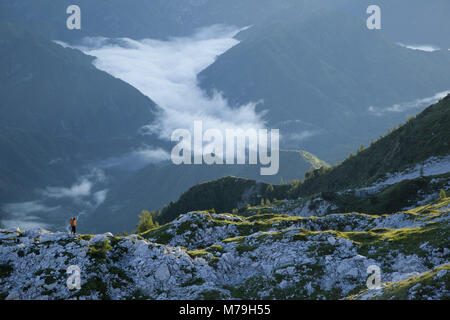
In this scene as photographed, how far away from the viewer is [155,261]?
55.6 m

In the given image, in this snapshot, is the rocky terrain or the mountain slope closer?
the rocky terrain

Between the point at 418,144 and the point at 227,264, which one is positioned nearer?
the point at 227,264

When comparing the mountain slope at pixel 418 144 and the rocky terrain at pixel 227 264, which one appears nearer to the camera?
the rocky terrain at pixel 227 264

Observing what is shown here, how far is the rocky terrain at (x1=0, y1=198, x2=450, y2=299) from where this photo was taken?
49.9m

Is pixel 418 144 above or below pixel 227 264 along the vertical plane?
above

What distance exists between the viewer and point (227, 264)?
58250 millimetres

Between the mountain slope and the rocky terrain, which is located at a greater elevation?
the mountain slope

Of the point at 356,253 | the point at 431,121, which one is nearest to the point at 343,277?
the point at 356,253

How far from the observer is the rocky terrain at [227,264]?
49934mm

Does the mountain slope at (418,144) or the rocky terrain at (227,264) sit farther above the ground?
the mountain slope at (418,144)
